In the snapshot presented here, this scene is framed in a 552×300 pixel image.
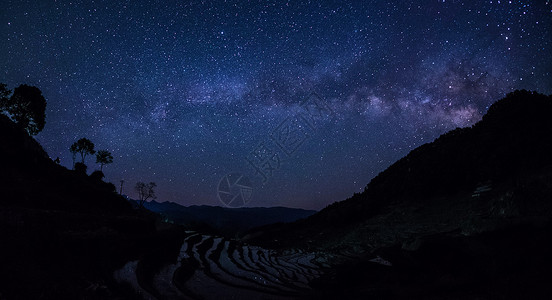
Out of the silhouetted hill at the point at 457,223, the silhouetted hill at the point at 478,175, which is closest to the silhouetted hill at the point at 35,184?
the silhouetted hill at the point at 457,223

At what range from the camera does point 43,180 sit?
3128 centimetres

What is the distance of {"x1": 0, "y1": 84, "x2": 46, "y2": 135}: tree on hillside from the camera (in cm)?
4319

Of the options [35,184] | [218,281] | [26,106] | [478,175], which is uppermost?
[26,106]

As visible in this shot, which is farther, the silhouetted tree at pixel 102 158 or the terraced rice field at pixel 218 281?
the silhouetted tree at pixel 102 158

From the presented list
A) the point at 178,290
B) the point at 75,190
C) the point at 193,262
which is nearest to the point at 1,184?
the point at 75,190

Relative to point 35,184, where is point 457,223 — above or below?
below

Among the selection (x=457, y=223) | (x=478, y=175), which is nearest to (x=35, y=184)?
(x=457, y=223)

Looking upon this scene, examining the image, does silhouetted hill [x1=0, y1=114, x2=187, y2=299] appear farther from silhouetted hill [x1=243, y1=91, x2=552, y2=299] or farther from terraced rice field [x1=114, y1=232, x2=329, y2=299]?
silhouetted hill [x1=243, y1=91, x2=552, y2=299]

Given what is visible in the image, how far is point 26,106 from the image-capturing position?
148 feet

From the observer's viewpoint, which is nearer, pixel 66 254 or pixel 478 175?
pixel 66 254

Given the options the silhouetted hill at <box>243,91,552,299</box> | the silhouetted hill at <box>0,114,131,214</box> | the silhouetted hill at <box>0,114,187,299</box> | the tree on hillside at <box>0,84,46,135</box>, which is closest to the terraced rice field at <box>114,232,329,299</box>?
the silhouetted hill at <box>0,114,187,299</box>

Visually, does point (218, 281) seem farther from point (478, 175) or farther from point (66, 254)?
point (478, 175)

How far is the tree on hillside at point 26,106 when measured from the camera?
4319 cm

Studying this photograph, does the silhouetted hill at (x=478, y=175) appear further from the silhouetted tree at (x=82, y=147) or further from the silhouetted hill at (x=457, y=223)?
the silhouetted tree at (x=82, y=147)
